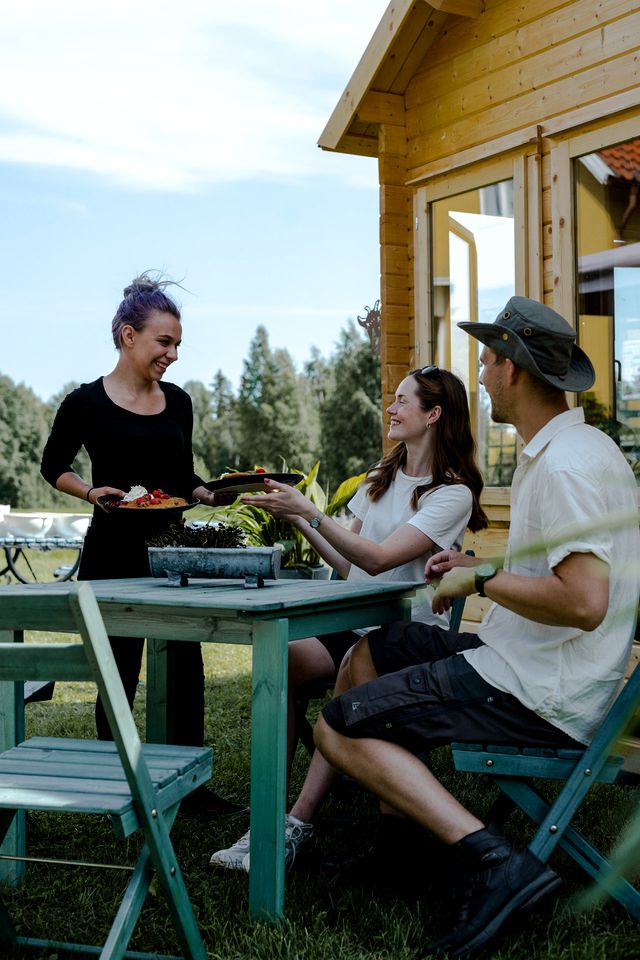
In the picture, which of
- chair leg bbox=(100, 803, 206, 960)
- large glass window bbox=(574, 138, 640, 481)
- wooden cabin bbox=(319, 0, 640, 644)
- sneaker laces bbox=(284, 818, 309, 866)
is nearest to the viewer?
chair leg bbox=(100, 803, 206, 960)

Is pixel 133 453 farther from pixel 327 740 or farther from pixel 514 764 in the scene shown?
pixel 514 764

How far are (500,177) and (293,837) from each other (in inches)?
161

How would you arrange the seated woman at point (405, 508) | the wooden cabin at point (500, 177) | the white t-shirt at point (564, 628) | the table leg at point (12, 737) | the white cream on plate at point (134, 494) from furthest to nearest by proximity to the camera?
the wooden cabin at point (500, 177) < the white cream on plate at point (134, 494) < the seated woman at point (405, 508) < the table leg at point (12, 737) < the white t-shirt at point (564, 628)

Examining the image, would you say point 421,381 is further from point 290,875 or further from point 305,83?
point 305,83

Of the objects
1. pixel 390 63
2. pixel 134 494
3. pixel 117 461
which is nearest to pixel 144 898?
pixel 134 494

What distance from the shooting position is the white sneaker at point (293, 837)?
294 cm

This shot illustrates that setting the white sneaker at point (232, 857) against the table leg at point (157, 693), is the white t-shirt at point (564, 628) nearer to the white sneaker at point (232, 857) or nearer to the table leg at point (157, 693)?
the white sneaker at point (232, 857)

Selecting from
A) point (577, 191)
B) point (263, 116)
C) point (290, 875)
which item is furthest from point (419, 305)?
point (263, 116)

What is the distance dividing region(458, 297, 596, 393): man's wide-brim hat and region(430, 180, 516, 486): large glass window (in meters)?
3.26

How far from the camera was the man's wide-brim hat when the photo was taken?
2.63 meters

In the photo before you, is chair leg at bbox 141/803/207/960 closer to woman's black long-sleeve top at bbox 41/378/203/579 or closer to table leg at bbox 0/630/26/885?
table leg at bbox 0/630/26/885

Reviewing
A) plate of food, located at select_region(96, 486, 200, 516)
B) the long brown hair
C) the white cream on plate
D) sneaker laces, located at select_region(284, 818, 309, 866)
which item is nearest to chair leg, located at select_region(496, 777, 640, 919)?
sneaker laces, located at select_region(284, 818, 309, 866)

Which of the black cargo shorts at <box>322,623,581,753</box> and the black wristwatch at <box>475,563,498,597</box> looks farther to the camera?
the black cargo shorts at <box>322,623,581,753</box>

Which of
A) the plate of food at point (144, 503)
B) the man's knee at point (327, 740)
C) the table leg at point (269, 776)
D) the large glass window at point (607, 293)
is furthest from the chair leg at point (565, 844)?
the large glass window at point (607, 293)
